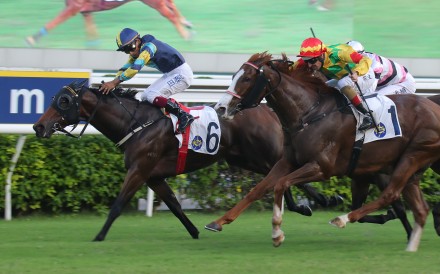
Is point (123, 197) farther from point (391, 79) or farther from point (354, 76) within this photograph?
point (391, 79)

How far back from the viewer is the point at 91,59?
19750 millimetres

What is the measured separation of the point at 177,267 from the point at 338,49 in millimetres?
2405

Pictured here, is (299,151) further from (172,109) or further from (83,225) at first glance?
(83,225)

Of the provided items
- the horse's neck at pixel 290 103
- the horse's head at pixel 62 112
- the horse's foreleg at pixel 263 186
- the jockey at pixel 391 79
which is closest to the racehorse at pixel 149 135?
the horse's head at pixel 62 112

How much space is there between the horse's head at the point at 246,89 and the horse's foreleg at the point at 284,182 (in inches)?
25.2

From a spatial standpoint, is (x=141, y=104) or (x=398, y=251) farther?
(x=141, y=104)

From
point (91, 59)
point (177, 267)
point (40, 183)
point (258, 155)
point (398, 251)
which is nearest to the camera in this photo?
point (177, 267)

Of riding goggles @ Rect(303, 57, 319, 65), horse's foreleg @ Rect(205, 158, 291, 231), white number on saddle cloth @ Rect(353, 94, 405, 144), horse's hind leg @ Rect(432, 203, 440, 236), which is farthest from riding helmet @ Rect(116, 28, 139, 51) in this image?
horse's hind leg @ Rect(432, 203, 440, 236)

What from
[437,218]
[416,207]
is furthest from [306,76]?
[437,218]

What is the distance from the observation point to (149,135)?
8328 mm

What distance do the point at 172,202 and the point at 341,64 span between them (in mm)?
1977

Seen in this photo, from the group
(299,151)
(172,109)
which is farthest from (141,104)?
(299,151)

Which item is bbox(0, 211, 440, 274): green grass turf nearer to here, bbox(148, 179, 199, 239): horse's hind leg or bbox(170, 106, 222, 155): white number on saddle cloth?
bbox(148, 179, 199, 239): horse's hind leg

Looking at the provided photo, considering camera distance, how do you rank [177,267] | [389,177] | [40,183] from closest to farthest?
1. [177,267]
2. [389,177]
3. [40,183]
